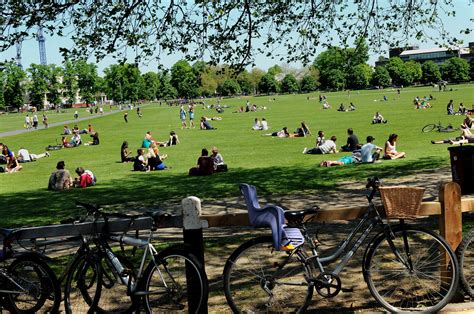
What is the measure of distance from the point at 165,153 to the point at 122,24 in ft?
51.3

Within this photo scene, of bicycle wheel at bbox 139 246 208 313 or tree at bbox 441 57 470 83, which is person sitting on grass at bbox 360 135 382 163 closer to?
bicycle wheel at bbox 139 246 208 313

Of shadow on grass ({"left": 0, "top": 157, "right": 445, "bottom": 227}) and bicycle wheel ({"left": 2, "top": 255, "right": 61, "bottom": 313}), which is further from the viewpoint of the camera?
shadow on grass ({"left": 0, "top": 157, "right": 445, "bottom": 227})

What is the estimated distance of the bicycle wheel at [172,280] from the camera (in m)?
4.91

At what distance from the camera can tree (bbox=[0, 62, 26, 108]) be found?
5320 inches

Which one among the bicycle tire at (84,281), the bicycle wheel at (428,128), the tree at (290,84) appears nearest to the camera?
the bicycle tire at (84,281)

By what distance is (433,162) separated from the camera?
17.7m

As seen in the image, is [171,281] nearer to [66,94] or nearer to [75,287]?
[75,287]

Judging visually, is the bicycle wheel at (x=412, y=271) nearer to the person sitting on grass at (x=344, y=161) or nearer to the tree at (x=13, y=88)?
the person sitting on grass at (x=344, y=161)

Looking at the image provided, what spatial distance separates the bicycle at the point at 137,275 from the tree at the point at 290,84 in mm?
170974

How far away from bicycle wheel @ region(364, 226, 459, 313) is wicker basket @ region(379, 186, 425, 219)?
178 millimetres

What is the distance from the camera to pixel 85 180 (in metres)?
17.5

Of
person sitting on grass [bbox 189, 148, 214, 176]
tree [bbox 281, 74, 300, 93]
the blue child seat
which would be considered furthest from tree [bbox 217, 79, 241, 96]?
A: the blue child seat

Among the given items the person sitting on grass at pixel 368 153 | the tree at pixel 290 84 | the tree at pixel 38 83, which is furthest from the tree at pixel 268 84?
the person sitting on grass at pixel 368 153

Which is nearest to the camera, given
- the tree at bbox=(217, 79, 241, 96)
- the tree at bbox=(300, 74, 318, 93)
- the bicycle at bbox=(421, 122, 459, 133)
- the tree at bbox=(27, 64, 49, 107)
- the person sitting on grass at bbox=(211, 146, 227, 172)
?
the person sitting on grass at bbox=(211, 146, 227, 172)
